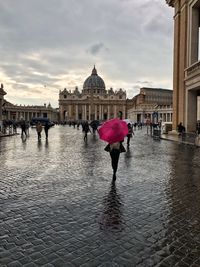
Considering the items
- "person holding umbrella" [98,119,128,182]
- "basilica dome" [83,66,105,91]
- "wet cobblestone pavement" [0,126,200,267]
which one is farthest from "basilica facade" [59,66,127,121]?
"wet cobblestone pavement" [0,126,200,267]

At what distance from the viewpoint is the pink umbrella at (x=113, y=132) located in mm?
8930

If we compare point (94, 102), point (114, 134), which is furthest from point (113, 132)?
Answer: point (94, 102)

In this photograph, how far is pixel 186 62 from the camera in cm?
2720

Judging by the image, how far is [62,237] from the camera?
14.6 feet

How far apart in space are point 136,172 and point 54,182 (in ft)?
9.67

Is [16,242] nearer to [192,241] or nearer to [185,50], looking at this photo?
[192,241]

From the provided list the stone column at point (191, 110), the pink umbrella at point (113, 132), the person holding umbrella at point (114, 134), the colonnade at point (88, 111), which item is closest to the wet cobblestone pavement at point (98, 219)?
the person holding umbrella at point (114, 134)

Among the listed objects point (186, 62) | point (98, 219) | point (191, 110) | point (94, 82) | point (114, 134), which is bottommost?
point (98, 219)

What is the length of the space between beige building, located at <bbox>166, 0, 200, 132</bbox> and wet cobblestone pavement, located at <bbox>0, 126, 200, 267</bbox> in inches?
688

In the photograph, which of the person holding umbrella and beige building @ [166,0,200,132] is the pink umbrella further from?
beige building @ [166,0,200,132]

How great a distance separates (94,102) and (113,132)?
16148cm

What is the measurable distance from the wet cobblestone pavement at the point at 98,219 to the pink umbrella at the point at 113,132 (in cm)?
114

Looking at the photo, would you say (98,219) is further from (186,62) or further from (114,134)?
(186,62)

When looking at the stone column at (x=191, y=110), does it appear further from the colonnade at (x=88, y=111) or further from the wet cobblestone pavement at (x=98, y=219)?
the colonnade at (x=88, y=111)
